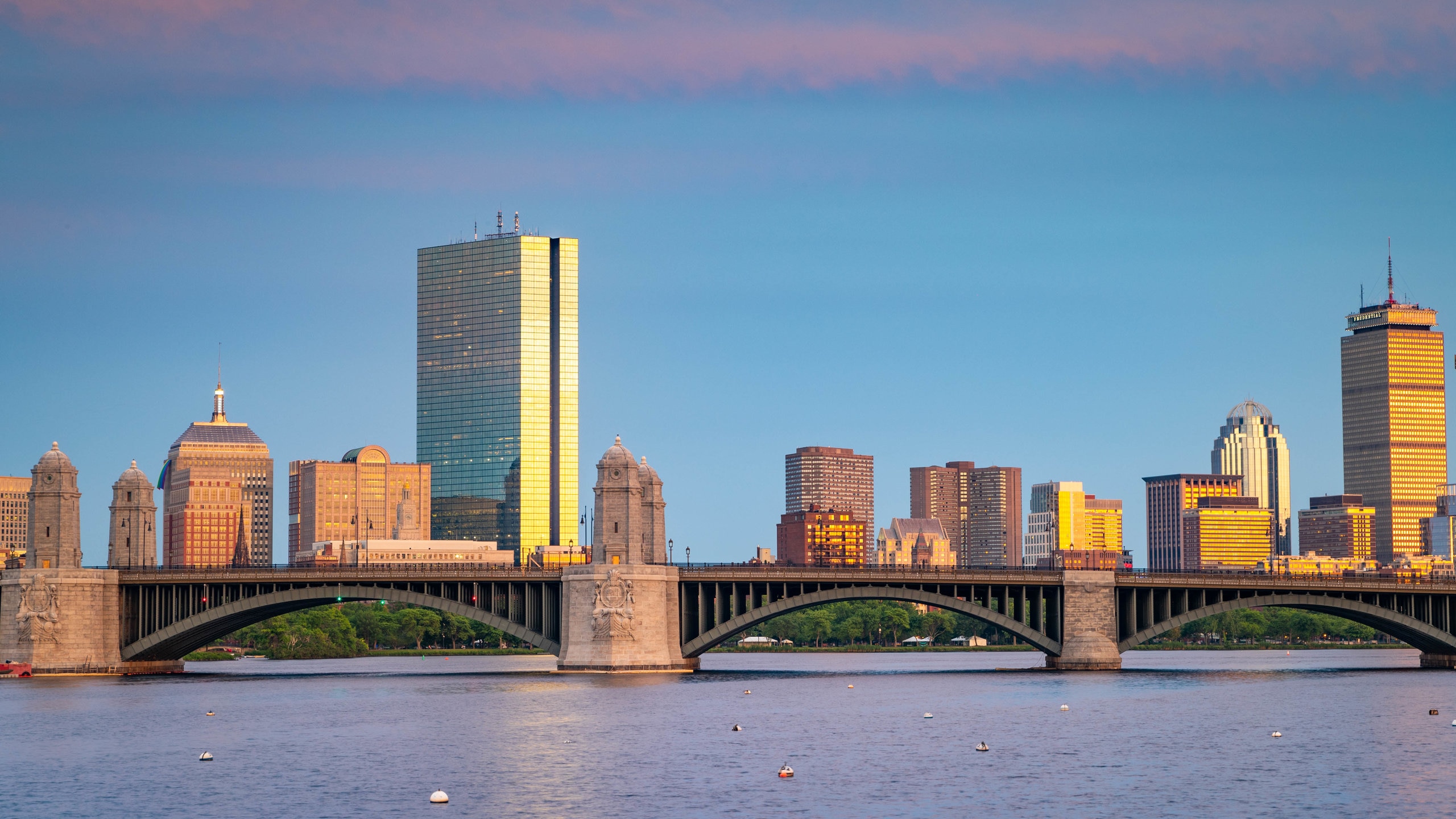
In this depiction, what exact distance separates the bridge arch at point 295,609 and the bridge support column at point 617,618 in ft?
12.1

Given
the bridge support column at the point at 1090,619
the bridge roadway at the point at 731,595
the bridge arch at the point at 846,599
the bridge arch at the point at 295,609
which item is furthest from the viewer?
the bridge support column at the point at 1090,619

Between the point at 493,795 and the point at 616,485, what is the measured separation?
81.1 metres

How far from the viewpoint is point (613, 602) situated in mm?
153500

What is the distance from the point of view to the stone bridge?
155625mm

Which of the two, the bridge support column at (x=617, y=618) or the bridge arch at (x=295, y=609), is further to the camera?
the bridge arch at (x=295, y=609)

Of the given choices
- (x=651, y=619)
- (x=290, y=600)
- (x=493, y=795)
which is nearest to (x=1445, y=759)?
(x=493, y=795)

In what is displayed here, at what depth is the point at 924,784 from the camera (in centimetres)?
7762

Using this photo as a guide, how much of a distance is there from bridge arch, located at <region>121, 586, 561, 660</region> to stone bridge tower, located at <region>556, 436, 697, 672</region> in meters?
4.58

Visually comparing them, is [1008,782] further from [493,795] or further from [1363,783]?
[493,795]

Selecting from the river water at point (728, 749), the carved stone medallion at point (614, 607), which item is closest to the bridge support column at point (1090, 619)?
the river water at point (728, 749)

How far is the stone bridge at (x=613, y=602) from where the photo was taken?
A: 511 feet

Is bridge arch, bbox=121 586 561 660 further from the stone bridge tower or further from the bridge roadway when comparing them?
the stone bridge tower

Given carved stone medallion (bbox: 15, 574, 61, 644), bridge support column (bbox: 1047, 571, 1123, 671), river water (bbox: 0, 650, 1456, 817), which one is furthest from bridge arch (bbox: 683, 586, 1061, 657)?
carved stone medallion (bbox: 15, 574, 61, 644)

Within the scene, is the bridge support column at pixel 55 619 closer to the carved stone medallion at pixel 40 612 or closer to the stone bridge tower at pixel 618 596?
the carved stone medallion at pixel 40 612
